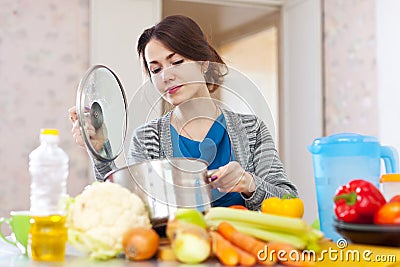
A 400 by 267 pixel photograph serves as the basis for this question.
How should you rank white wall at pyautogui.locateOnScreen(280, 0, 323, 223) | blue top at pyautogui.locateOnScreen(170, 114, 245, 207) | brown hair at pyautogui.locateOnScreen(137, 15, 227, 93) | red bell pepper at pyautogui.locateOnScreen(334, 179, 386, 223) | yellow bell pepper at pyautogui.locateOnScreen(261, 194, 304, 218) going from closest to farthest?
red bell pepper at pyautogui.locateOnScreen(334, 179, 386, 223) → yellow bell pepper at pyautogui.locateOnScreen(261, 194, 304, 218) → blue top at pyautogui.locateOnScreen(170, 114, 245, 207) → brown hair at pyautogui.locateOnScreen(137, 15, 227, 93) → white wall at pyautogui.locateOnScreen(280, 0, 323, 223)

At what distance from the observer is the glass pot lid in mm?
1316

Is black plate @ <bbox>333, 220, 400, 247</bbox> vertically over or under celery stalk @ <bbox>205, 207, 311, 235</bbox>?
under

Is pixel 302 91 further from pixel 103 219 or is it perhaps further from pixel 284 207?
pixel 103 219

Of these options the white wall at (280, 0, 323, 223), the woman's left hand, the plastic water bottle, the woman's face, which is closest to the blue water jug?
the woman's left hand

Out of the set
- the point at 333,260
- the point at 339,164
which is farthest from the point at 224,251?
the point at 339,164

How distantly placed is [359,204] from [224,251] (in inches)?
10.7

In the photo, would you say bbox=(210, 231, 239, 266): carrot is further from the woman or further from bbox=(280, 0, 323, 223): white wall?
bbox=(280, 0, 323, 223): white wall

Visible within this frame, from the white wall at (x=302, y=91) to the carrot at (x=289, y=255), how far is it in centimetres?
294

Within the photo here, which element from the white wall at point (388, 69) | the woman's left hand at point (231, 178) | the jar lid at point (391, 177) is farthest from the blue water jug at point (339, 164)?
the white wall at point (388, 69)

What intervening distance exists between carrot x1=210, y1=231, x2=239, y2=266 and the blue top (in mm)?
475

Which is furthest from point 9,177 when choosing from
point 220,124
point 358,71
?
point 220,124

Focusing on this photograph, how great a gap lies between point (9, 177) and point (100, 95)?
2.43m

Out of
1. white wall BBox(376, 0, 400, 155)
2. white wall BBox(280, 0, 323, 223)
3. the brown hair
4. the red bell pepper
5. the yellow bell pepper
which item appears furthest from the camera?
white wall BBox(280, 0, 323, 223)

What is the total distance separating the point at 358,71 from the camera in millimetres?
3707
